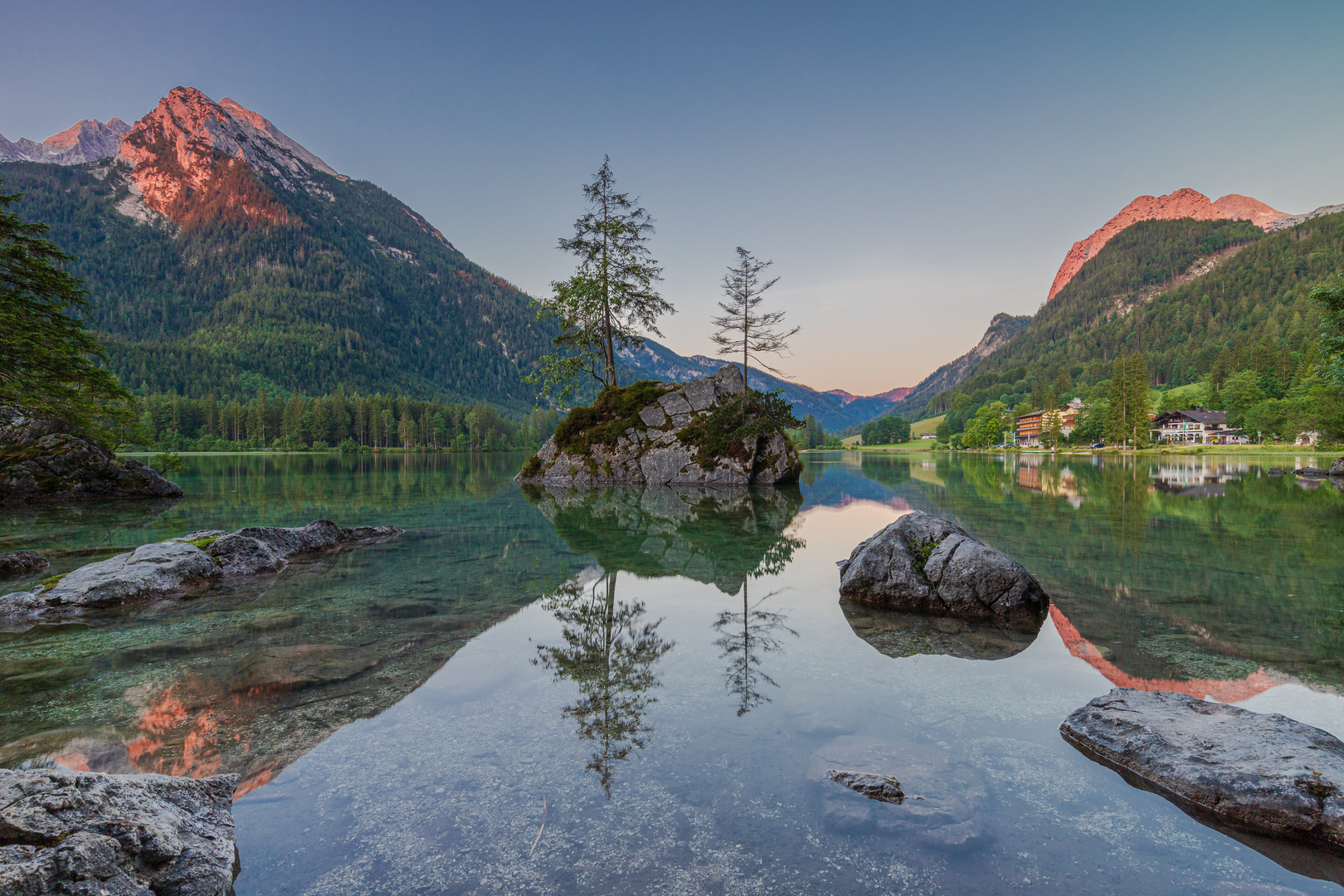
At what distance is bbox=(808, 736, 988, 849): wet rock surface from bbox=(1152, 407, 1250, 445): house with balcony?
466 feet

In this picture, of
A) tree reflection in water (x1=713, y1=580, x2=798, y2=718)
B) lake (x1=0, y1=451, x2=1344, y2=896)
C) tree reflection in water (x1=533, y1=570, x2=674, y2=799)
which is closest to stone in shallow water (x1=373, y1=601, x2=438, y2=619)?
lake (x1=0, y1=451, x2=1344, y2=896)

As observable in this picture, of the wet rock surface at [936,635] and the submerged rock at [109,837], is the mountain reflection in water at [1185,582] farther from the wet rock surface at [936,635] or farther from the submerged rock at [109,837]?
the submerged rock at [109,837]

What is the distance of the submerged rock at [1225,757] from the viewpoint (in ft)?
11.9

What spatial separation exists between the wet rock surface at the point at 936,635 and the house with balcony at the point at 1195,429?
138m

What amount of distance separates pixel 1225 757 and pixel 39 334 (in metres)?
28.5

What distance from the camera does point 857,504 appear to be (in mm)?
23812

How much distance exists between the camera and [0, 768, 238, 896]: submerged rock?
2.54 meters

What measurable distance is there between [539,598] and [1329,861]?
27.7 feet

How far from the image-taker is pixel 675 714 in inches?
207

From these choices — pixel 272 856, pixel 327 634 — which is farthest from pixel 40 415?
pixel 272 856

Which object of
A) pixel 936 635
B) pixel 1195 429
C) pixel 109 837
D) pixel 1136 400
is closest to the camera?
pixel 109 837

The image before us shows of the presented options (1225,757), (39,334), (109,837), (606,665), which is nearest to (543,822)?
(109,837)

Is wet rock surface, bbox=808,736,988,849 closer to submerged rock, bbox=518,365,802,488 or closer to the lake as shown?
the lake

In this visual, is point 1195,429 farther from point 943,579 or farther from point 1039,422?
point 943,579
